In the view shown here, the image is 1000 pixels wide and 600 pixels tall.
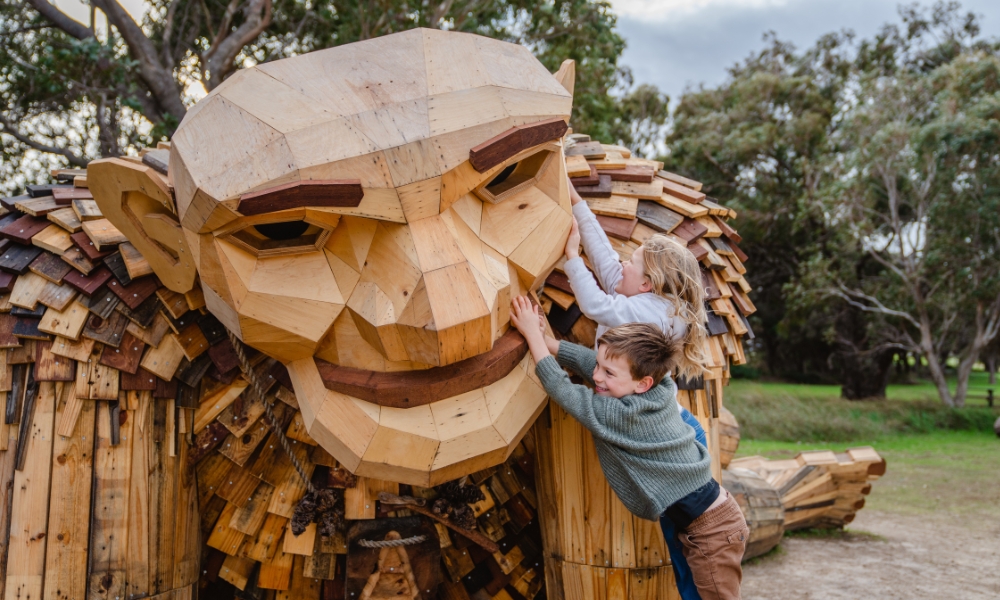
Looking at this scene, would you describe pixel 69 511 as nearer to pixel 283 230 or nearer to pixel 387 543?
pixel 387 543

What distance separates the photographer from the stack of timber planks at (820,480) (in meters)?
4.73

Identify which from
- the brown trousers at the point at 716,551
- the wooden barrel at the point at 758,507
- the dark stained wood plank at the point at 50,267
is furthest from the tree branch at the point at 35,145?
the brown trousers at the point at 716,551

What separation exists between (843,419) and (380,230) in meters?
11.0

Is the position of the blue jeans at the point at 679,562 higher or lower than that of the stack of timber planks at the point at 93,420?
lower

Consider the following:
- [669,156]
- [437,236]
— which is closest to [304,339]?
[437,236]

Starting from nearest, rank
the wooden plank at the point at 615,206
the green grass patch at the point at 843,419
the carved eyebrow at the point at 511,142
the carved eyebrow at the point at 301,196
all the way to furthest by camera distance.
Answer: the carved eyebrow at the point at 301,196 → the carved eyebrow at the point at 511,142 → the wooden plank at the point at 615,206 → the green grass patch at the point at 843,419

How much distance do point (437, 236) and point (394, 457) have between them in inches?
Result: 20.2

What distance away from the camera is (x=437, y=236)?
1.69 meters

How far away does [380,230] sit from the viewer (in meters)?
1.72

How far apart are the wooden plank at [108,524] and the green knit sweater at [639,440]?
120 centimetres

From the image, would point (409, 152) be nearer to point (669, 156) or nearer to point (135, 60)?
point (135, 60)

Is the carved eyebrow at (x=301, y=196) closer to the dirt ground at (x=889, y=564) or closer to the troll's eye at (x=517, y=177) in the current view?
the troll's eye at (x=517, y=177)

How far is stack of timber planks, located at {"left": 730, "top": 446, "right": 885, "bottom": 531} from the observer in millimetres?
4734

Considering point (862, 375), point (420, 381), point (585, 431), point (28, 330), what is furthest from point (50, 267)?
point (862, 375)
